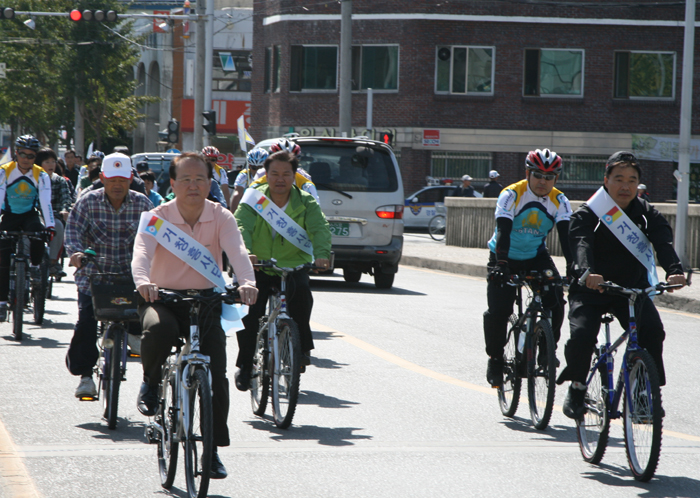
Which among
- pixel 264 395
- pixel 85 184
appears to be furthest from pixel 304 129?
pixel 264 395

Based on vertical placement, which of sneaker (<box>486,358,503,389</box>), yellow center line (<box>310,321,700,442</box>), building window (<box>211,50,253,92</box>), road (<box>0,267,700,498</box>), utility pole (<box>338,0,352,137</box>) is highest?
building window (<box>211,50,253,92</box>)

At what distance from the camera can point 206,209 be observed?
546 centimetres

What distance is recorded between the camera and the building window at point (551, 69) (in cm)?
3941

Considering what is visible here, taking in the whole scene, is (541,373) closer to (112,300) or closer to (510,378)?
(510,378)

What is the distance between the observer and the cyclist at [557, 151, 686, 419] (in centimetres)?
600

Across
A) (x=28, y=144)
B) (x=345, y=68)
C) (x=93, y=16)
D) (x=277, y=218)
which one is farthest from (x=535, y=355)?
(x=93, y=16)

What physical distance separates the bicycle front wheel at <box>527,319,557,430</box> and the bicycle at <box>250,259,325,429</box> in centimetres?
154

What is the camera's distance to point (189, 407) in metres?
4.92

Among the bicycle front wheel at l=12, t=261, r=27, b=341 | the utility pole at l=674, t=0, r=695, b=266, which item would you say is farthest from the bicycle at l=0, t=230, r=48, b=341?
the utility pole at l=674, t=0, r=695, b=266

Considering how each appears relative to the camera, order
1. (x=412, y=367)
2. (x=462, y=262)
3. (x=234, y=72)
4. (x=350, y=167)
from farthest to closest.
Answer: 1. (x=234, y=72)
2. (x=462, y=262)
3. (x=350, y=167)
4. (x=412, y=367)

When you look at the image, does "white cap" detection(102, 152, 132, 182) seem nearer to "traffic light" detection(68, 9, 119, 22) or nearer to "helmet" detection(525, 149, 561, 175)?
"helmet" detection(525, 149, 561, 175)

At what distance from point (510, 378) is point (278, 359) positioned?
165 centimetres

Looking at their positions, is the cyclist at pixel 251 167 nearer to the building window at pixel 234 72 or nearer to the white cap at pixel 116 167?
the white cap at pixel 116 167

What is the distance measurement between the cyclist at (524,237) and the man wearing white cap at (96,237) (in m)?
2.48
